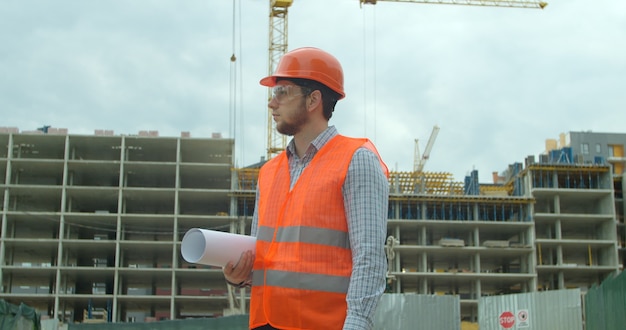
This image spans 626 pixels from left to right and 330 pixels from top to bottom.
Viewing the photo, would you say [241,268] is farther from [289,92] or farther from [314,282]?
[289,92]

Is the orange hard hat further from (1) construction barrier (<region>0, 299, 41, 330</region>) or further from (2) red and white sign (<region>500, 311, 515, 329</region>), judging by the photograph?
(2) red and white sign (<region>500, 311, 515, 329</region>)

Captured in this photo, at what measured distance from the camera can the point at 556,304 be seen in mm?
23234

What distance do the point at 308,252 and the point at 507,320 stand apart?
24.2 meters

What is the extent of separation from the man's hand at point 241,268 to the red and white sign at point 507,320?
23.7 meters

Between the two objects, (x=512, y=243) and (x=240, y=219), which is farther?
(x=512, y=243)

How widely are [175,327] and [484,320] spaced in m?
10.6

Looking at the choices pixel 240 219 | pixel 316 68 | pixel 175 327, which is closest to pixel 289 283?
pixel 316 68

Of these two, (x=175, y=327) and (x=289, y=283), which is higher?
(x=289, y=283)

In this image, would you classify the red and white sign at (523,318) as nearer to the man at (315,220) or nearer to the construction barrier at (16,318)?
the construction barrier at (16,318)

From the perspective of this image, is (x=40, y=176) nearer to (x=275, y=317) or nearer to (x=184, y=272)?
(x=184, y=272)

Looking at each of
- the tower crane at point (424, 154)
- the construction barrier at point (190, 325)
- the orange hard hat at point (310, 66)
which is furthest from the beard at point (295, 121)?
the tower crane at point (424, 154)

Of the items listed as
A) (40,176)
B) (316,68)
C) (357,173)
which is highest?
(40,176)

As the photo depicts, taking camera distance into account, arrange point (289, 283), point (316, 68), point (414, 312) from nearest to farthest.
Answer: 1. point (289, 283)
2. point (316, 68)
3. point (414, 312)

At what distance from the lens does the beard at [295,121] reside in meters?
3.78
